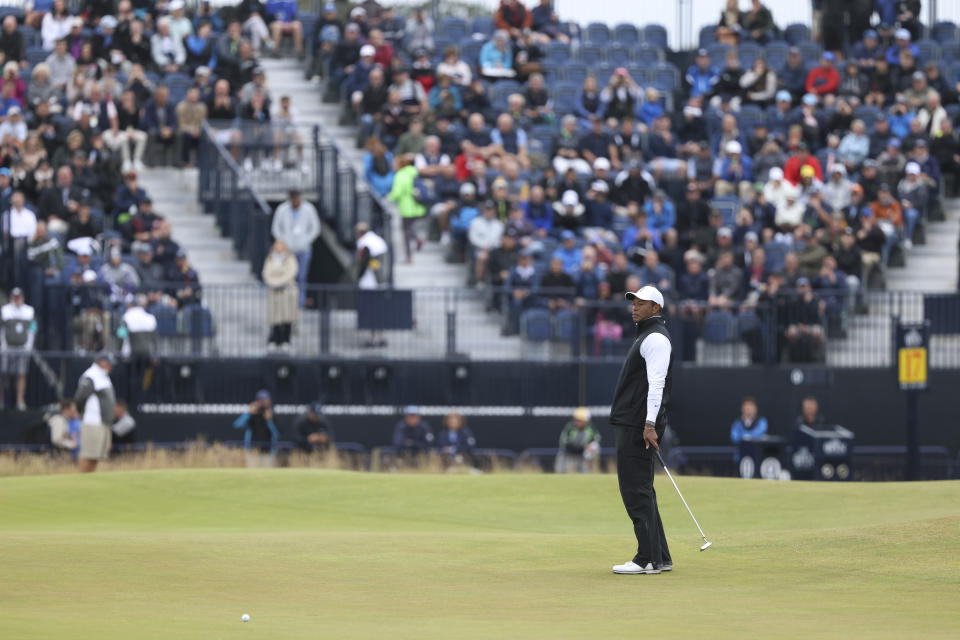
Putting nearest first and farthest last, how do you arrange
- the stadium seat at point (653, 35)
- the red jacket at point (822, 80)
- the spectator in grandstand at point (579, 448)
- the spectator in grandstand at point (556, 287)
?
the spectator in grandstand at point (579, 448) < the spectator in grandstand at point (556, 287) < the red jacket at point (822, 80) < the stadium seat at point (653, 35)

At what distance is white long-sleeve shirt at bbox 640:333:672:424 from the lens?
10.6 metres

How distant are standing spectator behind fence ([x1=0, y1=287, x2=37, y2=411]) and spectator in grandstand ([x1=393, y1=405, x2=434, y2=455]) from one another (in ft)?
17.9

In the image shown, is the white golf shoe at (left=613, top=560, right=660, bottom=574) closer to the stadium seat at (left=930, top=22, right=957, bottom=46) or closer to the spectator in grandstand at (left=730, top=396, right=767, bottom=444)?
the spectator in grandstand at (left=730, top=396, right=767, bottom=444)

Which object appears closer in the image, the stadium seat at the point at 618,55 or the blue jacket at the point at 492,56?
the blue jacket at the point at 492,56

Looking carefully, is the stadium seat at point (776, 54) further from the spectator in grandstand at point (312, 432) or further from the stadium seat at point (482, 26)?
the spectator in grandstand at point (312, 432)

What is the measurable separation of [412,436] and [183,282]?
4700mm

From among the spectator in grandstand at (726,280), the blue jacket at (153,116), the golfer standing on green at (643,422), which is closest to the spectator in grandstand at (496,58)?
the blue jacket at (153,116)

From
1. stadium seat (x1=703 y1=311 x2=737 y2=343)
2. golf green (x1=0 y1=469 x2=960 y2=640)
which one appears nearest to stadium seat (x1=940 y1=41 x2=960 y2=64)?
stadium seat (x1=703 y1=311 x2=737 y2=343)

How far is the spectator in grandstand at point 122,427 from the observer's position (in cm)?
2330

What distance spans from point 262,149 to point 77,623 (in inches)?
839

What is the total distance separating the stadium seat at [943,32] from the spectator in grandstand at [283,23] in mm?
13356

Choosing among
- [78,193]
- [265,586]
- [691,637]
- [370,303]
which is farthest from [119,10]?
[691,637]

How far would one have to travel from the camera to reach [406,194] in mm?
28078

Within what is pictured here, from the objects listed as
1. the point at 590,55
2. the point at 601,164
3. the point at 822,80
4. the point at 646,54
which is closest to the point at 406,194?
the point at 601,164
